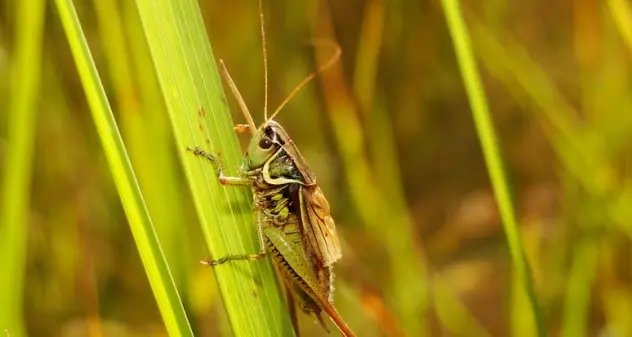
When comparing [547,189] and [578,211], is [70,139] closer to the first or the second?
[578,211]

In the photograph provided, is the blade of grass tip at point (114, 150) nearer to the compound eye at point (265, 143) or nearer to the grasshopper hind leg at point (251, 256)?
the grasshopper hind leg at point (251, 256)

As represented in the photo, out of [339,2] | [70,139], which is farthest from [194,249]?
[339,2]

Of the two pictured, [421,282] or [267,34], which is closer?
[421,282]

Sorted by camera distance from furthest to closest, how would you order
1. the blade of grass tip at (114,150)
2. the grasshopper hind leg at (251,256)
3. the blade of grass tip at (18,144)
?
the blade of grass tip at (18,144)
the grasshopper hind leg at (251,256)
the blade of grass tip at (114,150)

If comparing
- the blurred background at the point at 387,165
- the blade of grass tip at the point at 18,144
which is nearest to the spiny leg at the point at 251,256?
the blurred background at the point at 387,165

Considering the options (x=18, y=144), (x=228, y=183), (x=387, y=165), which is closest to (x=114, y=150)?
(x=228, y=183)

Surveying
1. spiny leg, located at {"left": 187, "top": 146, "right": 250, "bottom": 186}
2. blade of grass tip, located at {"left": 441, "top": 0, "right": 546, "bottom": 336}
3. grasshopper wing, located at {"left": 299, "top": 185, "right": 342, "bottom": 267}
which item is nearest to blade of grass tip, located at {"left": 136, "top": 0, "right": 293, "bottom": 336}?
spiny leg, located at {"left": 187, "top": 146, "right": 250, "bottom": 186}

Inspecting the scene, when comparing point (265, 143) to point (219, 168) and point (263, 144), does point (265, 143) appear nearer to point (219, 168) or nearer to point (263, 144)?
point (263, 144)
